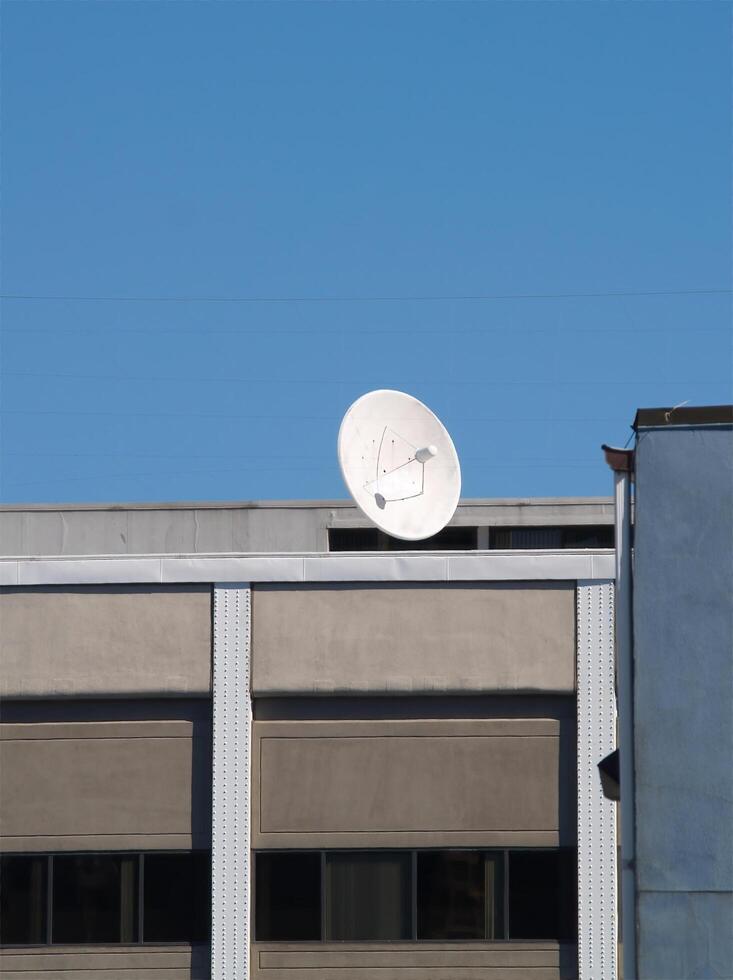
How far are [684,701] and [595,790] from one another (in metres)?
9.98

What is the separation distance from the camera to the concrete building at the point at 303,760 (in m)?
20.0

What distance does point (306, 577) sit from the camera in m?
20.3

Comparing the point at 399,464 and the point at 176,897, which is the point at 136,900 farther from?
the point at 399,464

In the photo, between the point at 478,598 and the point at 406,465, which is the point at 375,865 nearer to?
the point at 478,598

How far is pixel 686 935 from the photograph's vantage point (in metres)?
10.1

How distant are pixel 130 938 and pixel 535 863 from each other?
5.92 m

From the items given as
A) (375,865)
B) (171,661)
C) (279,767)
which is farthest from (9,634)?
(375,865)

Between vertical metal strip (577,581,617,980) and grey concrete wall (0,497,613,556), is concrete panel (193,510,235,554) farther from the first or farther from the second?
vertical metal strip (577,581,617,980)

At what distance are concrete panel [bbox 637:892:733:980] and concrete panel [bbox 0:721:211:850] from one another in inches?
431

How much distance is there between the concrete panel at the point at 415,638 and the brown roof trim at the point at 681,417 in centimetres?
992

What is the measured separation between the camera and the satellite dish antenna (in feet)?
68.6

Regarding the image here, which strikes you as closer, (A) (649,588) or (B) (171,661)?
(A) (649,588)

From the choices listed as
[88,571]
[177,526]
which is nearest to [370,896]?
[88,571]

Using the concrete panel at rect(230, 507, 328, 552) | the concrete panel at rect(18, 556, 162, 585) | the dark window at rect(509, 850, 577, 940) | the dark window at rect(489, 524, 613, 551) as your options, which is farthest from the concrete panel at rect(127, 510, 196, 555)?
the dark window at rect(509, 850, 577, 940)
